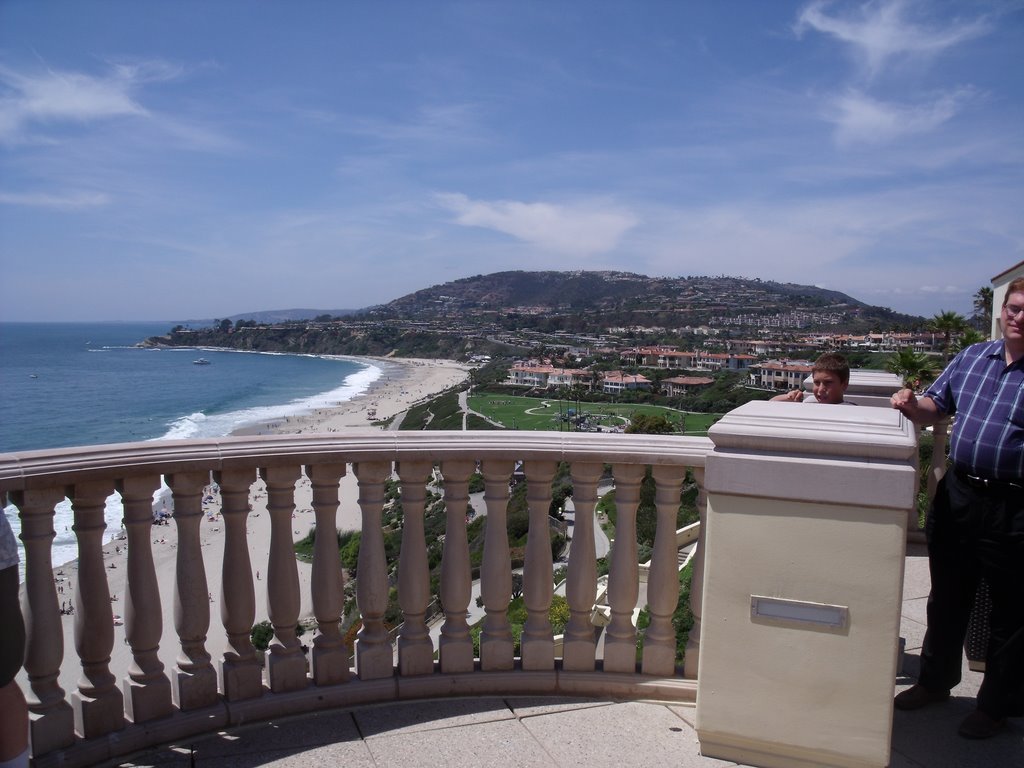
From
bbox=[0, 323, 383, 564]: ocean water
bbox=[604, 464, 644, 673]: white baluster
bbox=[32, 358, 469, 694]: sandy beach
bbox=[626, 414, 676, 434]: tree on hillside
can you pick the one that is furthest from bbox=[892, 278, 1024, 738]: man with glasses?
bbox=[626, 414, 676, 434]: tree on hillside

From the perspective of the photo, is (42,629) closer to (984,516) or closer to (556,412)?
(984,516)

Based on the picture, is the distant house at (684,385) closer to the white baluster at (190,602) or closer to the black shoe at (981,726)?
the black shoe at (981,726)

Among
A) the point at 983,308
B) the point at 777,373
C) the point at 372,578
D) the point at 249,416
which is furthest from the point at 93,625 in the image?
the point at 249,416

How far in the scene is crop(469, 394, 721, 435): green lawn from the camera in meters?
55.9

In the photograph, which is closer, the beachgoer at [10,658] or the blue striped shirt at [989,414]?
the beachgoer at [10,658]

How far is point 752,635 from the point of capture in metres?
2.38

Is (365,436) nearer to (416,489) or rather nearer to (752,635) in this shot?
(416,489)

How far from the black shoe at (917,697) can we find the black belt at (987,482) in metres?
0.93

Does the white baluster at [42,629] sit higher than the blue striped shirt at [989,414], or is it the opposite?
the blue striped shirt at [989,414]

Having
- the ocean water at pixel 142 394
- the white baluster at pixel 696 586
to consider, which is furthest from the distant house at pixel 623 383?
the white baluster at pixel 696 586

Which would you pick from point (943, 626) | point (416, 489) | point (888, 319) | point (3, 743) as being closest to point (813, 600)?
point (943, 626)

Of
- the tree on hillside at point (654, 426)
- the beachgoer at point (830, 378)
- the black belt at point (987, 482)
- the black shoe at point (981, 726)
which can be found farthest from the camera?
the tree on hillside at point (654, 426)

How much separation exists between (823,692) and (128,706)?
2.46 metres

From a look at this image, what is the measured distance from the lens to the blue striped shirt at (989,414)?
2.70m
